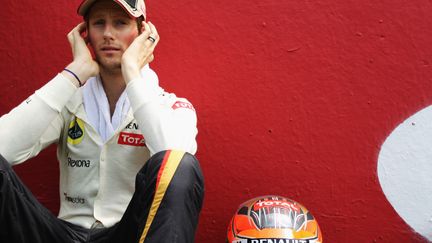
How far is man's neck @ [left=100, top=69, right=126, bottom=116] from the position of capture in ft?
8.36

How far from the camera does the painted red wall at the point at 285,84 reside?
2727mm

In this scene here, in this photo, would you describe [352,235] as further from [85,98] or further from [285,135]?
[85,98]

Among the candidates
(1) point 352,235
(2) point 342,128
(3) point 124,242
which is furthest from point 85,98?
(1) point 352,235

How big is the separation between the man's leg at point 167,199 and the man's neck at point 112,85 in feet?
2.12

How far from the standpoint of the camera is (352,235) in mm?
2811

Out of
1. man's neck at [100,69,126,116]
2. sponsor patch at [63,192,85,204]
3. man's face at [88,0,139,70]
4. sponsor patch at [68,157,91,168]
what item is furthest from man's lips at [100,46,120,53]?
sponsor patch at [63,192,85,204]

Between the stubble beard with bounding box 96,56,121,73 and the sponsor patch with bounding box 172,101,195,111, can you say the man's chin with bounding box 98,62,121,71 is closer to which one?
the stubble beard with bounding box 96,56,121,73

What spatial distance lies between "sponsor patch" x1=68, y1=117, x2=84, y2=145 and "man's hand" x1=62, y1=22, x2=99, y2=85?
19 cm

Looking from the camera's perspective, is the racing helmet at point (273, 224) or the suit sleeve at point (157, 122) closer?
the suit sleeve at point (157, 122)

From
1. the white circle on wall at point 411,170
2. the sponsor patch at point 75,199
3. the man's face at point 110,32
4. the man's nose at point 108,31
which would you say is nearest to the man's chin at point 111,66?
the man's face at point 110,32

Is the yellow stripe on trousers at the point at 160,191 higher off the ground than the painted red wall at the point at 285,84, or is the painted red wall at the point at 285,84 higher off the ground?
the painted red wall at the point at 285,84

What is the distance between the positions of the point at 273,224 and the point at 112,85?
3.14 ft

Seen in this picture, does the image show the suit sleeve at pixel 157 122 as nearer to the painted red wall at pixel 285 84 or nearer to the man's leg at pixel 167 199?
the man's leg at pixel 167 199

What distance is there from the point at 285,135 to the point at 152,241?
1.16m
